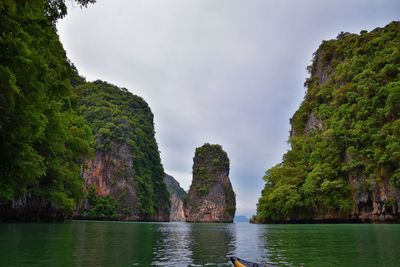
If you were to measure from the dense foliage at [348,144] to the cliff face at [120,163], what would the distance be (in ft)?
130

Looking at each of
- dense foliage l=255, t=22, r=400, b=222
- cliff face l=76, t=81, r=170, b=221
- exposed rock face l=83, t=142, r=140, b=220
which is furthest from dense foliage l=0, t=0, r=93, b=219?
exposed rock face l=83, t=142, r=140, b=220

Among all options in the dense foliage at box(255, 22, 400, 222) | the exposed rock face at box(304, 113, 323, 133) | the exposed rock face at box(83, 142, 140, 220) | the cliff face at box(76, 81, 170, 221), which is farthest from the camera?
the exposed rock face at box(83, 142, 140, 220)

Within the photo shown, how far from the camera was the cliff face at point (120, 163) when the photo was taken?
89.8 metres

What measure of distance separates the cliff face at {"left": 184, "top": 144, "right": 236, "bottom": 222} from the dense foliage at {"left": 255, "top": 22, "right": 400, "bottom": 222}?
6149 cm

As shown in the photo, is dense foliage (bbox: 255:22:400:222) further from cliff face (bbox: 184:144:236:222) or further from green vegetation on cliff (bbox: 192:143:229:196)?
green vegetation on cliff (bbox: 192:143:229:196)

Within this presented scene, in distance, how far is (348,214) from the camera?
48719 mm

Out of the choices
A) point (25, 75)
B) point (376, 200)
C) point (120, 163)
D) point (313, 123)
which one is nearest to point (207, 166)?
point (120, 163)

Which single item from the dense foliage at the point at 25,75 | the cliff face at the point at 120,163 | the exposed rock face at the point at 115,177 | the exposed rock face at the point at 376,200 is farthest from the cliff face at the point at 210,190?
the dense foliage at the point at 25,75

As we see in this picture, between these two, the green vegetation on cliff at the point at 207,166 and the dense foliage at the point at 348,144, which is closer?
the dense foliage at the point at 348,144

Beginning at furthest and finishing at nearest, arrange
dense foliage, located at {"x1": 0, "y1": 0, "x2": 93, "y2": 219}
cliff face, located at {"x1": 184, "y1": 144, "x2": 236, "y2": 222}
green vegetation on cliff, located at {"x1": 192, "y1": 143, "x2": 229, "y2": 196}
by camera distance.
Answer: green vegetation on cliff, located at {"x1": 192, "y1": 143, "x2": 229, "y2": 196}, cliff face, located at {"x1": 184, "y1": 144, "x2": 236, "y2": 222}, dense foliage, located at {"x1": 0, "y1": 0, "x2": 93, "y2": 219}

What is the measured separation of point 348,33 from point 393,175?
4072cm

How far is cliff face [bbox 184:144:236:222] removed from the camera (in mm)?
124625

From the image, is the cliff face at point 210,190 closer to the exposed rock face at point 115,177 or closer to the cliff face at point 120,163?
the cliff face at point 120,163

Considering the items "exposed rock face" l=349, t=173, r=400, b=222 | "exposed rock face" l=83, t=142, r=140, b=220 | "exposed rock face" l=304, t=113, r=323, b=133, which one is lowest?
"exposed rock face" l=349, t=173, r=400, b=222
